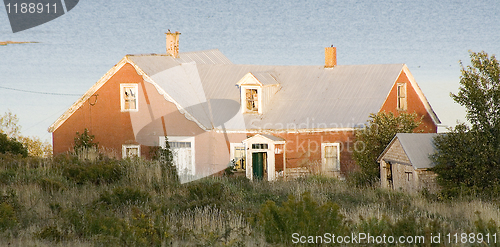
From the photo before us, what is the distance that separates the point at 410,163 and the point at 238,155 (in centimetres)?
869

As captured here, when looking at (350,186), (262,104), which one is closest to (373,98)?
(262,104)

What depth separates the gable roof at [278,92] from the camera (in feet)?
76.4

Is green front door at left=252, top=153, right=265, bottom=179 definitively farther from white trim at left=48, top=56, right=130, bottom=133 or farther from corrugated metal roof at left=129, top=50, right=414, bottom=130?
white trim at left=48, top=56, right=130, bottom=133

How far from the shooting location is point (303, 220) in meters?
8.24

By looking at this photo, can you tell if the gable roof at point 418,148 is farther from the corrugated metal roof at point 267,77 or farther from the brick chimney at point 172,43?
the brick chimney at point 172,43

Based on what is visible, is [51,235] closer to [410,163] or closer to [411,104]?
[410,163]

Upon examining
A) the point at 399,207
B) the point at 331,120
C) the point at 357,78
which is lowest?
the point at 399,207

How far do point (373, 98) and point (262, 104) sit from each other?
4880 mm

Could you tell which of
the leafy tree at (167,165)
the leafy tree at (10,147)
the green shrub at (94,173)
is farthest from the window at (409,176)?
the leafy tree at (10,147)

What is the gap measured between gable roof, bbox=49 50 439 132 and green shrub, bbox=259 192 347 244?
1464cm

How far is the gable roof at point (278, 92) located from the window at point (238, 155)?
0.68 metres

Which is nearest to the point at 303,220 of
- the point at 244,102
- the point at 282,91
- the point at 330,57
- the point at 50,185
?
the point at 50,185

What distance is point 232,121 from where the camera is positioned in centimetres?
2362

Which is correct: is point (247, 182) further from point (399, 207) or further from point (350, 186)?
point (399, 207)
